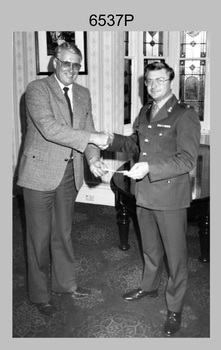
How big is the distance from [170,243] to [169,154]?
625 millimetres

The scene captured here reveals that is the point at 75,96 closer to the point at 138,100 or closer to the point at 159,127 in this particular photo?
the point at 159,127

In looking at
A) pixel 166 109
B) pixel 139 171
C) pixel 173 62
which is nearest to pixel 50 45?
pixel 173 62

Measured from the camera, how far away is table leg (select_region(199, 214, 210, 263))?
136 inches

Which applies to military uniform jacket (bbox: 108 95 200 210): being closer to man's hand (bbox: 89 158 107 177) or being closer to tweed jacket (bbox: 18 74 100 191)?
man's hand (bbox: 89 158 107 177)

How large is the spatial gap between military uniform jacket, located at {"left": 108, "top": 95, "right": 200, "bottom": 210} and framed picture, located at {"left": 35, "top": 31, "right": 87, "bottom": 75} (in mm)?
2861

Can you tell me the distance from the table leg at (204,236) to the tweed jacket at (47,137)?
5.00 ft

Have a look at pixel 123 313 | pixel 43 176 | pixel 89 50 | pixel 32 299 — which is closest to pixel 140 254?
pixel 123 313

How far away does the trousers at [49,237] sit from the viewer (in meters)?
2.69

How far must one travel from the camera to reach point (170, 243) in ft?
8.28

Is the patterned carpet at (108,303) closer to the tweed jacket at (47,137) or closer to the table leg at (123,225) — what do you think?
the table leg at (123,225)

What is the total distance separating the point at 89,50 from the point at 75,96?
2.59 m

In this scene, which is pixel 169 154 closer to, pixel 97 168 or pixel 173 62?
pixel 97 168

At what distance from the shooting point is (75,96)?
108 inches

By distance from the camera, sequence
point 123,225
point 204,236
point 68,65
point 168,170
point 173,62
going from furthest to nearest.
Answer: point 173,62, point 123,225, point 204,236, point 68,65, point 168,170
